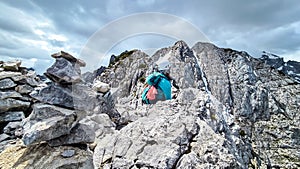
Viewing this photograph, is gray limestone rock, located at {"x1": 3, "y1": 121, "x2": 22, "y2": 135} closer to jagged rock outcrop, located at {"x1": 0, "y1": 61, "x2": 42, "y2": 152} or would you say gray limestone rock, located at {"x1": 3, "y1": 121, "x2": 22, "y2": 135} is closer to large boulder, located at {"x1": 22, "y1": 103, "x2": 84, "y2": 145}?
jagged rock outcrop, located at {"x1": 0, "y1": 61, "x2": 42, "y2": 152}

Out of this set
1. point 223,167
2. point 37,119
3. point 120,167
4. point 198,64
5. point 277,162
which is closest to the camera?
point 223,167

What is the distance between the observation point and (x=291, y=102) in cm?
9375

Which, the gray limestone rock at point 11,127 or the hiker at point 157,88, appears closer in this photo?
the hiker at point 157,88

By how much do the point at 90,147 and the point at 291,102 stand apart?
113460 millimetres

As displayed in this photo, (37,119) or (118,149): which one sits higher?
(37,119)

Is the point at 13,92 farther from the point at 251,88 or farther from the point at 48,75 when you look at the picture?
the point at 251,88

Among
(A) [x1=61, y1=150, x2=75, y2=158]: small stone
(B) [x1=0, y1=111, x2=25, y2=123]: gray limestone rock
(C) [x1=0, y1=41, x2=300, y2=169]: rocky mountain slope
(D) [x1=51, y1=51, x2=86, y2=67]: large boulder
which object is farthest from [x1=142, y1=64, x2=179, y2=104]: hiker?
(B) [x1=0, y1=111, x2=25, y2=123]: gray limestone rock

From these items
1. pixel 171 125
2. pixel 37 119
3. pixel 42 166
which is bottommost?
pixel 42 166

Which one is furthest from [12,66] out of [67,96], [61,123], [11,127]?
[61,123]

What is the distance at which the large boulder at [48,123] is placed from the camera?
6.15m

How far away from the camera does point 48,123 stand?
6.46 m

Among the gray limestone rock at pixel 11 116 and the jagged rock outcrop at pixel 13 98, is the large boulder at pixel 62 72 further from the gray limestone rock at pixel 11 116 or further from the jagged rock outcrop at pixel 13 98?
the gray limestone rock at pixel 11 116

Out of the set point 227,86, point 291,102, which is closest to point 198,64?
point 227,86

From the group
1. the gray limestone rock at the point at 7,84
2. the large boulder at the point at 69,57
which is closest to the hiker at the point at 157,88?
the large boulder at the point at 69,57
